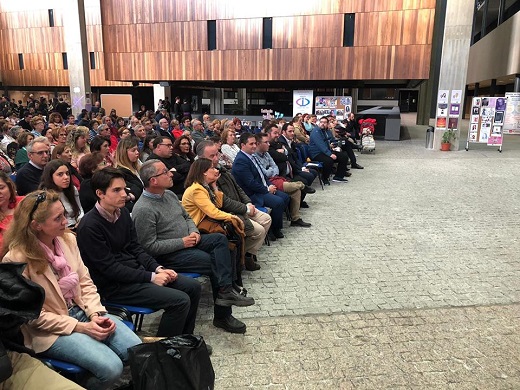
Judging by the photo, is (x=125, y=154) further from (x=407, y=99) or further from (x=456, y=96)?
(x=407, y=99)

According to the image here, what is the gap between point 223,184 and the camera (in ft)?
15.0

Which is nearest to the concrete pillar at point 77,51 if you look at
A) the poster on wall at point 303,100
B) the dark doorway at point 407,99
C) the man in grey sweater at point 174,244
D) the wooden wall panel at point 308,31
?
the wooden wall panel at point 308,31

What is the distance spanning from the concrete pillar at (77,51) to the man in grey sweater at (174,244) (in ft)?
60.4

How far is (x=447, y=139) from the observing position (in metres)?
14.5

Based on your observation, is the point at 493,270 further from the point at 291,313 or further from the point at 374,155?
the point at 374,155

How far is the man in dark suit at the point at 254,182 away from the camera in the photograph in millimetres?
5270

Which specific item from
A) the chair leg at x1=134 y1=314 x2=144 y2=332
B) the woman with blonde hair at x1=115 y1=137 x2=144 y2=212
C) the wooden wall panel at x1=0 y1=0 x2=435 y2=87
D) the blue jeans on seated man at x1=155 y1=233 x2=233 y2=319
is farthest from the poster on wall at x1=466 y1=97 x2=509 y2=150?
the chair leg at x1=134 y1=314 x2=144 y2=332

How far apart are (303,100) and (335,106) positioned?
1.42 m

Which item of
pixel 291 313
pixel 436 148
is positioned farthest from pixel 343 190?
pixel 436 148

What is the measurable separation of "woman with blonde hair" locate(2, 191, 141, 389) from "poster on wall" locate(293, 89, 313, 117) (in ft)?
52.4

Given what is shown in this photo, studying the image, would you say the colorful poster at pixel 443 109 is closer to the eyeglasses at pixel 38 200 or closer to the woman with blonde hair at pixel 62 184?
the woman with blonde hair at pixel 62 184

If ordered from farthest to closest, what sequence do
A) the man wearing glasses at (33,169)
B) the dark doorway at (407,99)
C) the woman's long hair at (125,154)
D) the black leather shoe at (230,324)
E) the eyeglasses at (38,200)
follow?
the dark doorway at (407,99) < the woman's long hair at (125,154) < the man wearing glasses at (33,169) < the black leather shoe at (230,324) < the eyeglasses at (38,200)

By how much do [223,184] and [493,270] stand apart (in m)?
3.11

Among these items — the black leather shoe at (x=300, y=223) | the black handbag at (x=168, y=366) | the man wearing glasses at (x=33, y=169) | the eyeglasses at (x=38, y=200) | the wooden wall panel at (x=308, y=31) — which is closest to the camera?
the black handbag at (x=168, y=366)
